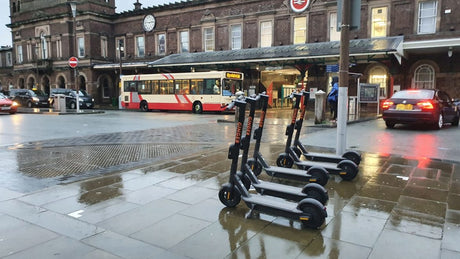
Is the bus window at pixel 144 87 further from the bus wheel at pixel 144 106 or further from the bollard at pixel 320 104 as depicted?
the bollard at pixel 320 104

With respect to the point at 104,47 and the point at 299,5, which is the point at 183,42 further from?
the point at 299,5

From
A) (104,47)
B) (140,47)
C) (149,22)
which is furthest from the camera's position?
(104,47)

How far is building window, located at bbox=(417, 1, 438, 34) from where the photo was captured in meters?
22.8

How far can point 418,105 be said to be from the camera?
37.8 feet

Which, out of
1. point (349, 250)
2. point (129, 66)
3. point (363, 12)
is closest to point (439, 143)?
point (349, 250)

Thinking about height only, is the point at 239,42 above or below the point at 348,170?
above

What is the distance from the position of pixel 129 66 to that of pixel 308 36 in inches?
696

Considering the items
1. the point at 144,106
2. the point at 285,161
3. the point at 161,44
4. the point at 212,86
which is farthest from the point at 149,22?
the point at 285,161

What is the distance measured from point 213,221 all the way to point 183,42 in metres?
32.2

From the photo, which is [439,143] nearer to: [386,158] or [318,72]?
[386,158]

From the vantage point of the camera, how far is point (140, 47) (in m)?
37.5

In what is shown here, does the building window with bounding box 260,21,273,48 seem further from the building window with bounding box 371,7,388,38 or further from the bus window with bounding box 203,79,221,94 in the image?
the bus window with bounding box 203,79,221,94

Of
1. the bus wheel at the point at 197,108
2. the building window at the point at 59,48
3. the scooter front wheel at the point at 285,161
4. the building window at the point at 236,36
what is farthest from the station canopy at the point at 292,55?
the scooter front wheel at the point at 285,161

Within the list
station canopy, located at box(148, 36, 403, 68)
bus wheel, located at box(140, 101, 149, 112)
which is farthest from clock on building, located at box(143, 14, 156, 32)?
bus wheel, located at box(140, 101, 149, 112)
